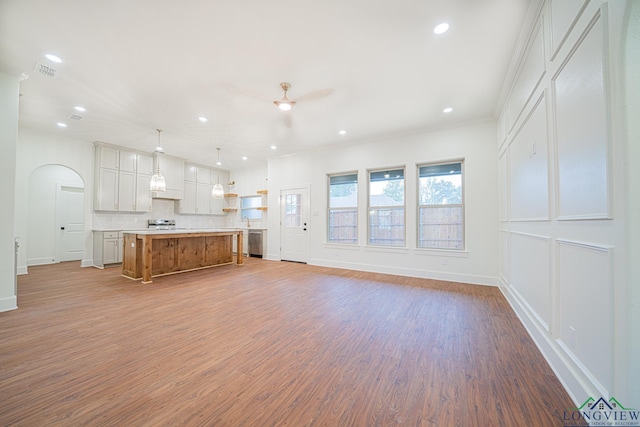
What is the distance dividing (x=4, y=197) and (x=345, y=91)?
471 centimetres

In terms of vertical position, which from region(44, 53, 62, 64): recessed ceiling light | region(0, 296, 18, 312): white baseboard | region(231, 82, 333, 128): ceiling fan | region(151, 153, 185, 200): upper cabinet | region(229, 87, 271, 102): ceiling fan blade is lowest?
region(0, 296, 18, 312): white baseboard

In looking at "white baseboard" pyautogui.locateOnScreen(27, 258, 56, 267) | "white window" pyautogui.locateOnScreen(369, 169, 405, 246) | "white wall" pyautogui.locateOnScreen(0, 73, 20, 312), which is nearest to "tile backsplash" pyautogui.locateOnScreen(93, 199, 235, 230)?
"white baseboard" pyautogui.locateOnScreen(27, 258, 56, 267)

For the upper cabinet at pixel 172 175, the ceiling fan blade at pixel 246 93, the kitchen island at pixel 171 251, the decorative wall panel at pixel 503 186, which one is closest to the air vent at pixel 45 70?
the ceiling fan blade at pixel 246 93

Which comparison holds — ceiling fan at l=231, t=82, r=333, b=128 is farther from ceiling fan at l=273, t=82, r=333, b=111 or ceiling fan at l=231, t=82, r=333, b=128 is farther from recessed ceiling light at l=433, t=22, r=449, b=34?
recessed ceiling light at l=433, t=22, r=449, b=34

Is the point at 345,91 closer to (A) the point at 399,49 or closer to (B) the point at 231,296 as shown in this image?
(A) the point at 399,49

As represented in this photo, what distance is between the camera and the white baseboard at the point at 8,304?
115 inches

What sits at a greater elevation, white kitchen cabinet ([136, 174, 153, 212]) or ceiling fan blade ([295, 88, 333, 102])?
ceiling fan blade ([295, 88, 333, 102])

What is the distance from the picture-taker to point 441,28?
229 centimetres

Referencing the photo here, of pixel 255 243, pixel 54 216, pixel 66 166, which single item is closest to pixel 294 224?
pixel 255 243

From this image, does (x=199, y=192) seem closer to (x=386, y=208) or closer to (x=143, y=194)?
(x=143, y=194)

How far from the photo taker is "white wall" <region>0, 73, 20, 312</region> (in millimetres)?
2932

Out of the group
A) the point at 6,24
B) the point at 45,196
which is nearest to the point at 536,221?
the point at 6,24

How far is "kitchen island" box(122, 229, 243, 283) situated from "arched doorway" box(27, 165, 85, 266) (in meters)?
3.17

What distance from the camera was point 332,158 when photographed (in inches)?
237
